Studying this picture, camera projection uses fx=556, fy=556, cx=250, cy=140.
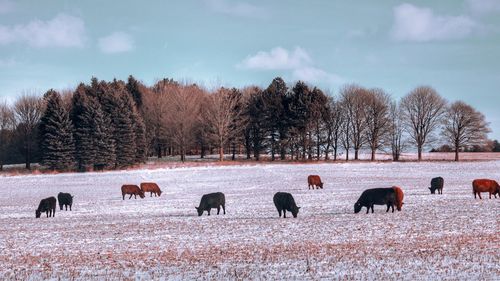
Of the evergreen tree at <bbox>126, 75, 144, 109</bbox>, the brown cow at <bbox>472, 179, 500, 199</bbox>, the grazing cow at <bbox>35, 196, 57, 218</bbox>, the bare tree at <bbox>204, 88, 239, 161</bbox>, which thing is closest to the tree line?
the bare tree at <bbox>204, 88, 239, 161</bbox>

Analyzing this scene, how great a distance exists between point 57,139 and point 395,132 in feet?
193

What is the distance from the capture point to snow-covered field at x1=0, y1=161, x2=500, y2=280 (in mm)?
14594

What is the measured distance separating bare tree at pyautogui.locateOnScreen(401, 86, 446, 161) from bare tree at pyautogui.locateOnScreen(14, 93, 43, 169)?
68066mm

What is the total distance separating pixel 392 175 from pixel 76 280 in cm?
5437

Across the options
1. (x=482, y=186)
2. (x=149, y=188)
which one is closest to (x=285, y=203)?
(x=482, y=186)

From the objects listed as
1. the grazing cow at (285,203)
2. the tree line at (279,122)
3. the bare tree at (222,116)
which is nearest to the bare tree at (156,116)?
the tree line at (279,122)

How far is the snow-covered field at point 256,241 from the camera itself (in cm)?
1459

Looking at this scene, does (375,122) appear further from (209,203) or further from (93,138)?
(209,203)

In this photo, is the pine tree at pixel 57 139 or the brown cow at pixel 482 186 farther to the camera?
the pine tree at pixel 57 139

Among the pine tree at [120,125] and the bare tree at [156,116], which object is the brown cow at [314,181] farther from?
the bare tree at [156,116]

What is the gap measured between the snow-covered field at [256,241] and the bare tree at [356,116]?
6071 centimetres

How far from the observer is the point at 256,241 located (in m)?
19.8

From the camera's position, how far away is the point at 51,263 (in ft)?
55.2

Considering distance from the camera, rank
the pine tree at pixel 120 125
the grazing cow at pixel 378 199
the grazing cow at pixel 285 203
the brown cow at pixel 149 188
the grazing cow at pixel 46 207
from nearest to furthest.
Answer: the grazing cow at pixel 285 203, the grazing cow at pixel 378 199, the grazing cow at pixel 46 207, the brown cow at pixel 149 188, the pine tree at pixel 120 125
